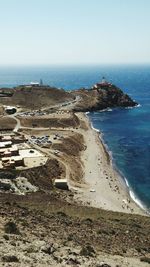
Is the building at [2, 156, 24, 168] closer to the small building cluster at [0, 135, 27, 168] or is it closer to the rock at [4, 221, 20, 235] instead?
the small building cluster at [0, 135, 27, 168]

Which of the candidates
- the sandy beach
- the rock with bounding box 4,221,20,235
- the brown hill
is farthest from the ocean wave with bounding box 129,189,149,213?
the brown hill

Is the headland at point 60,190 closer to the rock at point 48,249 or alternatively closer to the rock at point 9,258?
the rock at point 48,249

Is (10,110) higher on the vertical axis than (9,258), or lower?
lower

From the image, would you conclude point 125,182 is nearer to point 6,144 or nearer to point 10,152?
point 10,152

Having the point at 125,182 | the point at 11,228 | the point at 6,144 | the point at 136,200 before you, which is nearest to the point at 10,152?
the point at 6,144

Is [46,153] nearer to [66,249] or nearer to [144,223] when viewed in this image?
[144,223]

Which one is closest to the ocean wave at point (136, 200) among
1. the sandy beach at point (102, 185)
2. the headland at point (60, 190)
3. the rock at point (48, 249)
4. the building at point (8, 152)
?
the sandy beach at point (102, 185)

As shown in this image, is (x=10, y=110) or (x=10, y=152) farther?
(x=10, y=110)

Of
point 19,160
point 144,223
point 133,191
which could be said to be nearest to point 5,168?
point 19,160
